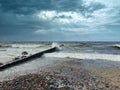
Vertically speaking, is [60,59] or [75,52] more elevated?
[60,59]

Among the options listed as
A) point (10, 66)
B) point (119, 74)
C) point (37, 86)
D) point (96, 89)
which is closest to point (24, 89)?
point (37, 86)

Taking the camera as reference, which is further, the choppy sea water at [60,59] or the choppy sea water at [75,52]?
the choppy sea water at [75,52]

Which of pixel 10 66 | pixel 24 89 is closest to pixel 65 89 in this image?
pixel 24 89

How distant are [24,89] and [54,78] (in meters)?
2.04

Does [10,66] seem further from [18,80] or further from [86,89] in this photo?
[86,89]

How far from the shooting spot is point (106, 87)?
386 inches

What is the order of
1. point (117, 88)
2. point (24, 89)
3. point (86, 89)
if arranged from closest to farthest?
point (24, 89)
point (86, 89)
point (117, 88)

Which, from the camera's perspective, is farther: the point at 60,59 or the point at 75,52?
the point at 75,52

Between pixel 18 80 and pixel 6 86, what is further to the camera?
pixel 18 80

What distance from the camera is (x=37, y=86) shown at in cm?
884

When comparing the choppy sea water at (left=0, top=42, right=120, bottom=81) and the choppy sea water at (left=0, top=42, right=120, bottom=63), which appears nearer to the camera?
the choppy sea water at (left=0, top=42, right=120, bottom=81)

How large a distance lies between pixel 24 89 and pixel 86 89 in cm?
254

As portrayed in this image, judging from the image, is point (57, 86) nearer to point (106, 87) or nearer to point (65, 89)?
point (65, 89)

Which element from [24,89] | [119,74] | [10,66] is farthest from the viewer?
[10,66]
